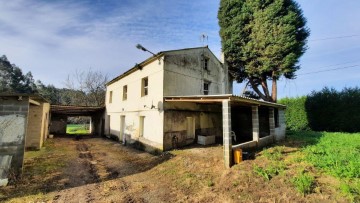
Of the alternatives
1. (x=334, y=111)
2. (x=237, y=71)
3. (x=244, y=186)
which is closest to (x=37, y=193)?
(x=244, y=186)

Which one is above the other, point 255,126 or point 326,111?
point 326,111

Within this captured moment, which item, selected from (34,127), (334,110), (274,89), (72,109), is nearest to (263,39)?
(274,89)

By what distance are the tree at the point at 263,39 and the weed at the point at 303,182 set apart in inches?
501

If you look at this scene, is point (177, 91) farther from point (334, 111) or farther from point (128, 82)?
point (334, 111)

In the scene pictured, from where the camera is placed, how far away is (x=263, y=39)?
57.1ft

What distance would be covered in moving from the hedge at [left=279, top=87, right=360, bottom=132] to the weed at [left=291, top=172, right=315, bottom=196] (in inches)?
593

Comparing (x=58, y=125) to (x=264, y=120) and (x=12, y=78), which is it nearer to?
(x=264, y=120)

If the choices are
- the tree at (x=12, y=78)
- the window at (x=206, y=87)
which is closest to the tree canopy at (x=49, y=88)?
the tree at (x=12, y=78)

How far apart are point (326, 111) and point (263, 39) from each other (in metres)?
9.49

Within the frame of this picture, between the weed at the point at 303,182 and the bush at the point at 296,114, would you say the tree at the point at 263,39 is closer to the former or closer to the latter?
the bush at the point at 296,114

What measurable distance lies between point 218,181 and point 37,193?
6.22 m

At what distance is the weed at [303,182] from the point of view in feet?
18.6

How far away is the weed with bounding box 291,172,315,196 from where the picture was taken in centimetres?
566

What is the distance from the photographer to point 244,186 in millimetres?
6395
